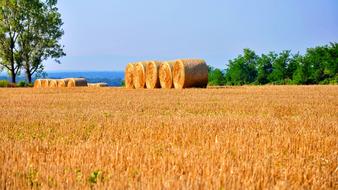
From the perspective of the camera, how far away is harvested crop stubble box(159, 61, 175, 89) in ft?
72.2

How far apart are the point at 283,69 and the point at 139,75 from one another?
14.9m

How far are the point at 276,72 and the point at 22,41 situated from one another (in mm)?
18584

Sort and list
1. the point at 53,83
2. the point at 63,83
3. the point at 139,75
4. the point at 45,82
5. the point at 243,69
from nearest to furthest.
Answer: the point at 139,75, the point at 63,83, the point at 53,83, the point at 45,82, the point at 243,69

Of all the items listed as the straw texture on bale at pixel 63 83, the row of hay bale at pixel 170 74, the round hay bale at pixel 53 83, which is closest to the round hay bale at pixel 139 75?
the row of hay bale at pixel 170 74

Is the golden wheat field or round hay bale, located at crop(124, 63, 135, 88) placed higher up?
round hay bale, located at crop(124, 63, 135, 88)

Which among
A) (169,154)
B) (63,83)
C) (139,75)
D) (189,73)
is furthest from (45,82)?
(169,154)

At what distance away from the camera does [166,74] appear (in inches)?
880

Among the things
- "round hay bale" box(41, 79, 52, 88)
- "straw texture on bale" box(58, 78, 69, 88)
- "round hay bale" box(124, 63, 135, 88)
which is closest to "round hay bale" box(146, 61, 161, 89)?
"round hay bale" box(124, 63, 135, 88)

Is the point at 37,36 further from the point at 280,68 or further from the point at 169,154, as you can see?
the point at 169,154

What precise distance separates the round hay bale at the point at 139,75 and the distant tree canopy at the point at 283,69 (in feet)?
40.6

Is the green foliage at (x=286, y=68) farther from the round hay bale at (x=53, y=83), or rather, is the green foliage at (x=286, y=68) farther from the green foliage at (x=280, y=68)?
the round hay bale at (x=53, y=83)

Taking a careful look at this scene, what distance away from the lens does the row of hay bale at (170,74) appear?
69.8 ft

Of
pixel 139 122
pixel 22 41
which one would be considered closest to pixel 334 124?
pixel 139 122

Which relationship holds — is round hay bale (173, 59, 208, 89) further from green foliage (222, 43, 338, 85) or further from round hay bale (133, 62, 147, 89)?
green foliage (222, 43, 338, 85)
